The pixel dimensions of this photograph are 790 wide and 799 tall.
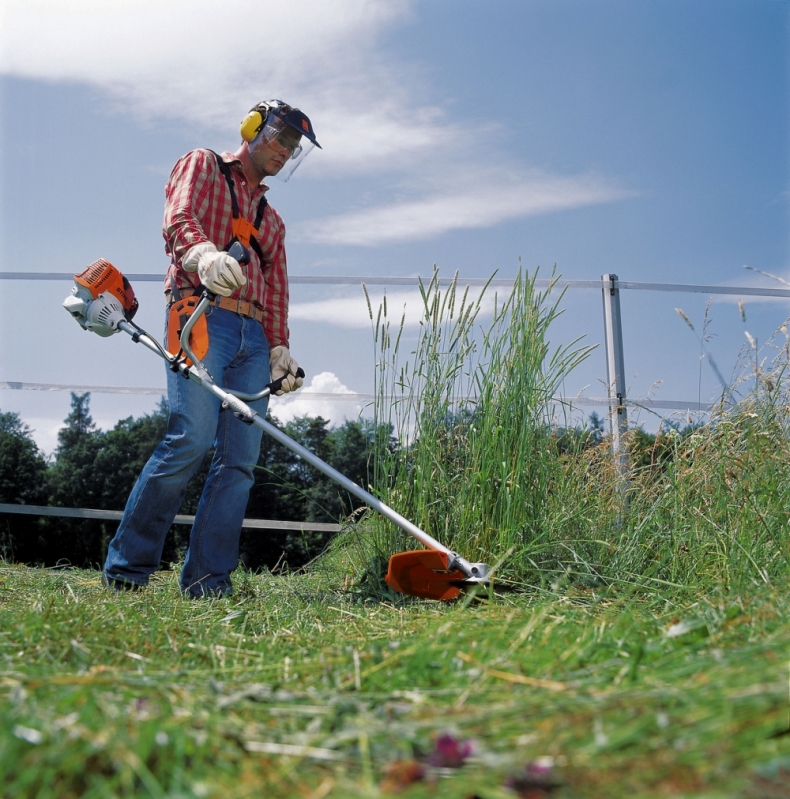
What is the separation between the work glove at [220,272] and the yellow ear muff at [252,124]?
0.65m

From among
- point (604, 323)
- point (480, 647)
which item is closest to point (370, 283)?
point (604, 323)

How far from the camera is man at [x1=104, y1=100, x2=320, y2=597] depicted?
2.58 meters

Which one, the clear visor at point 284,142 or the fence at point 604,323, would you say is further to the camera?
the fence at point 604,323

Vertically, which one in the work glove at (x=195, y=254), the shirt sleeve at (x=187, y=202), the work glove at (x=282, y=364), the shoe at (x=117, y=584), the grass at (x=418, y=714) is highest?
the shirt sleeve at (x=187, y=202)

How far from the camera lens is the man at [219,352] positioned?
8.46ft

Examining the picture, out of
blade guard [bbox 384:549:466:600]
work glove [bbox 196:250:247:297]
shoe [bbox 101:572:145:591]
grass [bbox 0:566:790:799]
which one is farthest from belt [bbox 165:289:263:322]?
grass [bbox 0:566:790:799]

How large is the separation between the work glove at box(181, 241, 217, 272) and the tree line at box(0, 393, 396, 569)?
5.75 ft

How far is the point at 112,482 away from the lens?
4.41 metres

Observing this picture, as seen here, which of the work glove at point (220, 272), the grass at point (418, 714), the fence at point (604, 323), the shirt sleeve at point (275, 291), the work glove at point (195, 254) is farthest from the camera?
the fence at point (604, 323)

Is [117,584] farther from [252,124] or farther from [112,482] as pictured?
[112,482]

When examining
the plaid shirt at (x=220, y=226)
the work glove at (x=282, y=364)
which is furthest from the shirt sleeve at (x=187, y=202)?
the work glove at (x=282, y=364)

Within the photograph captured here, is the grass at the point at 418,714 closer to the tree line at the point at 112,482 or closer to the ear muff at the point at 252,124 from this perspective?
the ear muff at the point at 252,124

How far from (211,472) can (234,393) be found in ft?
1.27

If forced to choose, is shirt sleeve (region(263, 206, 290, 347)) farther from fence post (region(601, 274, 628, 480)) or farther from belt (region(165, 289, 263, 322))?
fence post (region(601, 274, 628, 480))
